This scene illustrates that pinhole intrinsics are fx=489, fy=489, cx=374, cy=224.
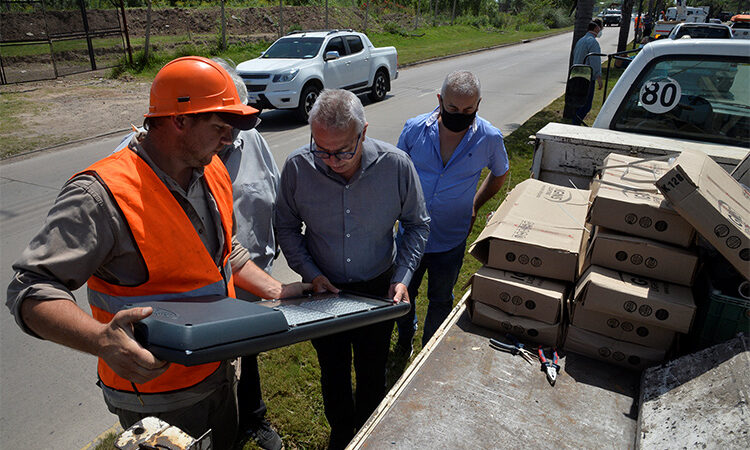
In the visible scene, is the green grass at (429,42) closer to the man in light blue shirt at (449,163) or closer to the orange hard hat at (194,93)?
the man in light blue shirt at (449,163)

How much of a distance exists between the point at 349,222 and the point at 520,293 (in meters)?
0.90

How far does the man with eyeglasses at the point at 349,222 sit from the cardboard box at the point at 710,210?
118cm

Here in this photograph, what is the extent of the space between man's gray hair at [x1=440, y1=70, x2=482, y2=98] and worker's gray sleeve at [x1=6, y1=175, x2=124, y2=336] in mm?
2178

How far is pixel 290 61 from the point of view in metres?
11.5

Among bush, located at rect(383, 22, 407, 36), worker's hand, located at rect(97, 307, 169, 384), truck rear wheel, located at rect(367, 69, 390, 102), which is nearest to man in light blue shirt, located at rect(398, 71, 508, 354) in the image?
worker's hand, located at rect(97, 307, 169, 384)

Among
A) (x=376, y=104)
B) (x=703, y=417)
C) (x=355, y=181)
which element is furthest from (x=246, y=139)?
(x=376, y=104)

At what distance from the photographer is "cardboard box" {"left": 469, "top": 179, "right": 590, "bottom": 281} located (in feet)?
7.77

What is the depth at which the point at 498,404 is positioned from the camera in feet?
6.60

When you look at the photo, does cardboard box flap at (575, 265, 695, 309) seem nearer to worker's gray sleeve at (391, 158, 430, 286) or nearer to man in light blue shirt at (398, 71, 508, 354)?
worker's gray sleeve at (391, 158, 430, 286)

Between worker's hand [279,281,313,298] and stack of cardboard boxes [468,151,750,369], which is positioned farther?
worker's hand [279,281,313,298]

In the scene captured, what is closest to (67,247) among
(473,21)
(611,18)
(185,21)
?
(185,21)

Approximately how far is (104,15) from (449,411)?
88.3 ft

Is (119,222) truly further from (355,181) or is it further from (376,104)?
(376,104)

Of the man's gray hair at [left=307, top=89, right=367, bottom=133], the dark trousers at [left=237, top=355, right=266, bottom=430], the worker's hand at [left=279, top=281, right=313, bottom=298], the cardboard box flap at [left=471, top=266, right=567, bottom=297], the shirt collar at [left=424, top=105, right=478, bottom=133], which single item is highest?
the man's gray hair at [left=307, top=89, right=367, bottom=133]
